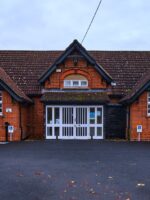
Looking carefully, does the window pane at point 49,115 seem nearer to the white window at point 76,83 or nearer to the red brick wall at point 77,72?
the red brick wall at point 77,72

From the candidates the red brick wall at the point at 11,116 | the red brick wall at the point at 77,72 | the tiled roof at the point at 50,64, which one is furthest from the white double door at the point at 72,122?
the tiled roof at the point at 50,64

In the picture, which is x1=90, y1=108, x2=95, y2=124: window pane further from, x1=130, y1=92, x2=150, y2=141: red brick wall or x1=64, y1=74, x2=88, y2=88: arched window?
x1=130, y1=92, x2=150, y2=141: red brick wall

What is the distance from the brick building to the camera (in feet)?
72.2

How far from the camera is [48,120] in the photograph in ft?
76.4

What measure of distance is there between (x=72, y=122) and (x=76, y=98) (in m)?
1.67

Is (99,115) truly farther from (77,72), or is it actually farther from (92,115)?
(77,72)

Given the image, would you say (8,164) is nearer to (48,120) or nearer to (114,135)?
(48,120)

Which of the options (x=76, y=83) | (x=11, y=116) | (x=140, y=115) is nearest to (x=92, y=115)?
(x=76, y=83)

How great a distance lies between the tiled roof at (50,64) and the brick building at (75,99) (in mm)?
73

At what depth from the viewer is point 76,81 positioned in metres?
24.4

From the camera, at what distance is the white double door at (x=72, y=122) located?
2316cm

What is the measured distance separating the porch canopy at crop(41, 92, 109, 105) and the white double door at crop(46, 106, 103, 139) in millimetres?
619

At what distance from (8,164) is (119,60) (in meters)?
17.4

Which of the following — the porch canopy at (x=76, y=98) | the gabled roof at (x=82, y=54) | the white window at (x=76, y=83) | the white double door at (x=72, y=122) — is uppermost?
the gabled roof at (x=82, y=54)
